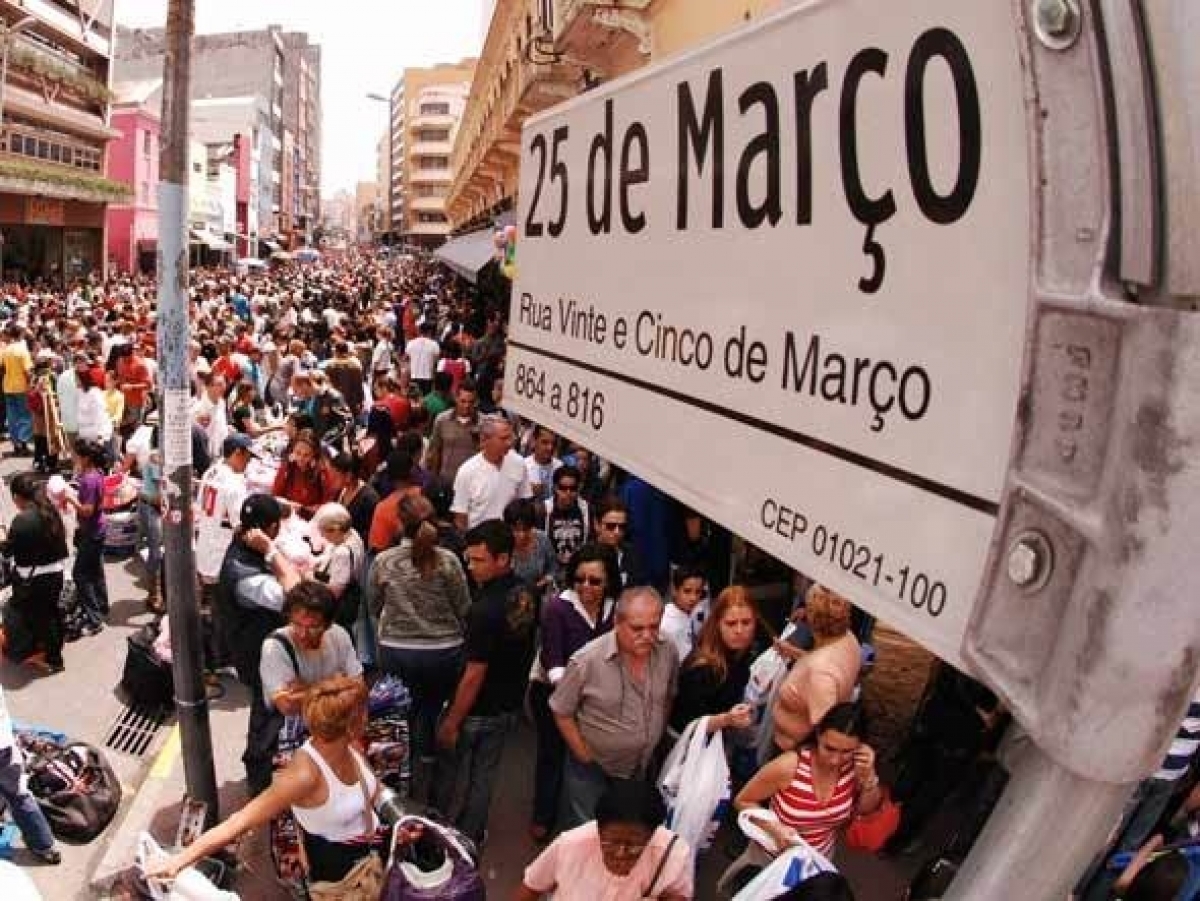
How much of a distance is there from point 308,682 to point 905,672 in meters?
3.38

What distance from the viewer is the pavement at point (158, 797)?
15.5ft

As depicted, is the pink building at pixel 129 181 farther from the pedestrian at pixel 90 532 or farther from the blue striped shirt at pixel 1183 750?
the blue striped shirt at pixel 1183 750

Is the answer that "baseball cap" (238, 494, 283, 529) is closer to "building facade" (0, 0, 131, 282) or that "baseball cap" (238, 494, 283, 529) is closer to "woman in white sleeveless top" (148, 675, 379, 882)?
"woman in white sleeveless top" (148, 675, 379, 882)

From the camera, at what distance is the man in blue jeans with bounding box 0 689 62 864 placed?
4480 mm

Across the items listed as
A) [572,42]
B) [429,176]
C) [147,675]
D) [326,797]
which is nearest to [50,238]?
[572,42]

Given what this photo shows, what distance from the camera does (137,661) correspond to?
6.25 metres

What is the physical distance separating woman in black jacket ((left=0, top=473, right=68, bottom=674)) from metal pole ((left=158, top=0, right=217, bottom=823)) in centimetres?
213

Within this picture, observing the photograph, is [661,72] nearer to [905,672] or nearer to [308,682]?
[308,682]

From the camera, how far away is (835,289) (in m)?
1.42

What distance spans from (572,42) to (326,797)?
39.2ft

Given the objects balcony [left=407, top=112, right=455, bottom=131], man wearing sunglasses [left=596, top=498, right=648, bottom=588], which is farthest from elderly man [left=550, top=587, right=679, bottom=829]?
balcony [left=407, top=112, right=455, bottom=131]

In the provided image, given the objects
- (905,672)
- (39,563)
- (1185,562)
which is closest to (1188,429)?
(1185,562)

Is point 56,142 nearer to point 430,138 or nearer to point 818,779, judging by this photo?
point 818,779

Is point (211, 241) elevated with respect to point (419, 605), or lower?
elevated
